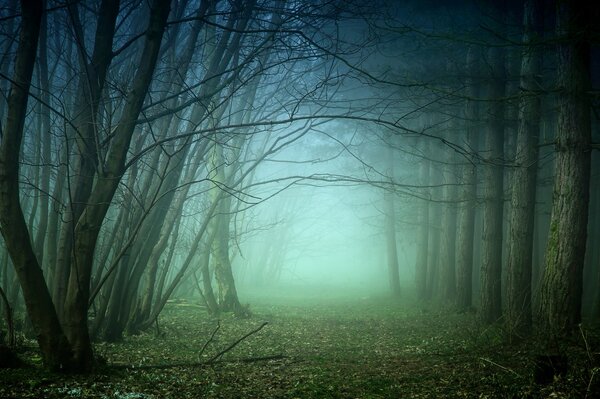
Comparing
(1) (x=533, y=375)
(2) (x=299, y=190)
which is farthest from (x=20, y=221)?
(2) (x=299, y=190)

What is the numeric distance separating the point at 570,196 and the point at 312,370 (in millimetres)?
5298

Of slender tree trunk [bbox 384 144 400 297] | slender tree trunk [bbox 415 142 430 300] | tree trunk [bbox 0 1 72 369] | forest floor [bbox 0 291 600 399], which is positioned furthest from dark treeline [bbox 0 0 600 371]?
slender tree trunk [bbox 384 144 400 297]

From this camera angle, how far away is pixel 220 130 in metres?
6.88

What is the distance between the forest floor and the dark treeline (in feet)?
1.64

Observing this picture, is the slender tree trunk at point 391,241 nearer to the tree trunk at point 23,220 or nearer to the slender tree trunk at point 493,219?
the slender tree trunk at point 493,219

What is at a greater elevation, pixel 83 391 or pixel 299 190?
pixel 299 190

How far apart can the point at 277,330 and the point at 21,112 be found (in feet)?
27.6

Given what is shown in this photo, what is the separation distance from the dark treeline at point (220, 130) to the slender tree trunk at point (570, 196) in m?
0.03

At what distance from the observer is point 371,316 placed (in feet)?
47.4

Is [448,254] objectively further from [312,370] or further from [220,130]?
[220,130]

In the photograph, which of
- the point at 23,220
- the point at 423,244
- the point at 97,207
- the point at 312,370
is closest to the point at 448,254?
the point at 423,244

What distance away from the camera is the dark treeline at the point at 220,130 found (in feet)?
14.3

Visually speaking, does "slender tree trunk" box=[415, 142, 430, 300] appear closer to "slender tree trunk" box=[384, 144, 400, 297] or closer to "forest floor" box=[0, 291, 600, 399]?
"slender tree trunk" box=[384, 144, 400, 297]

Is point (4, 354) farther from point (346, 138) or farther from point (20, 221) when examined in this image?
point (346, 138)
